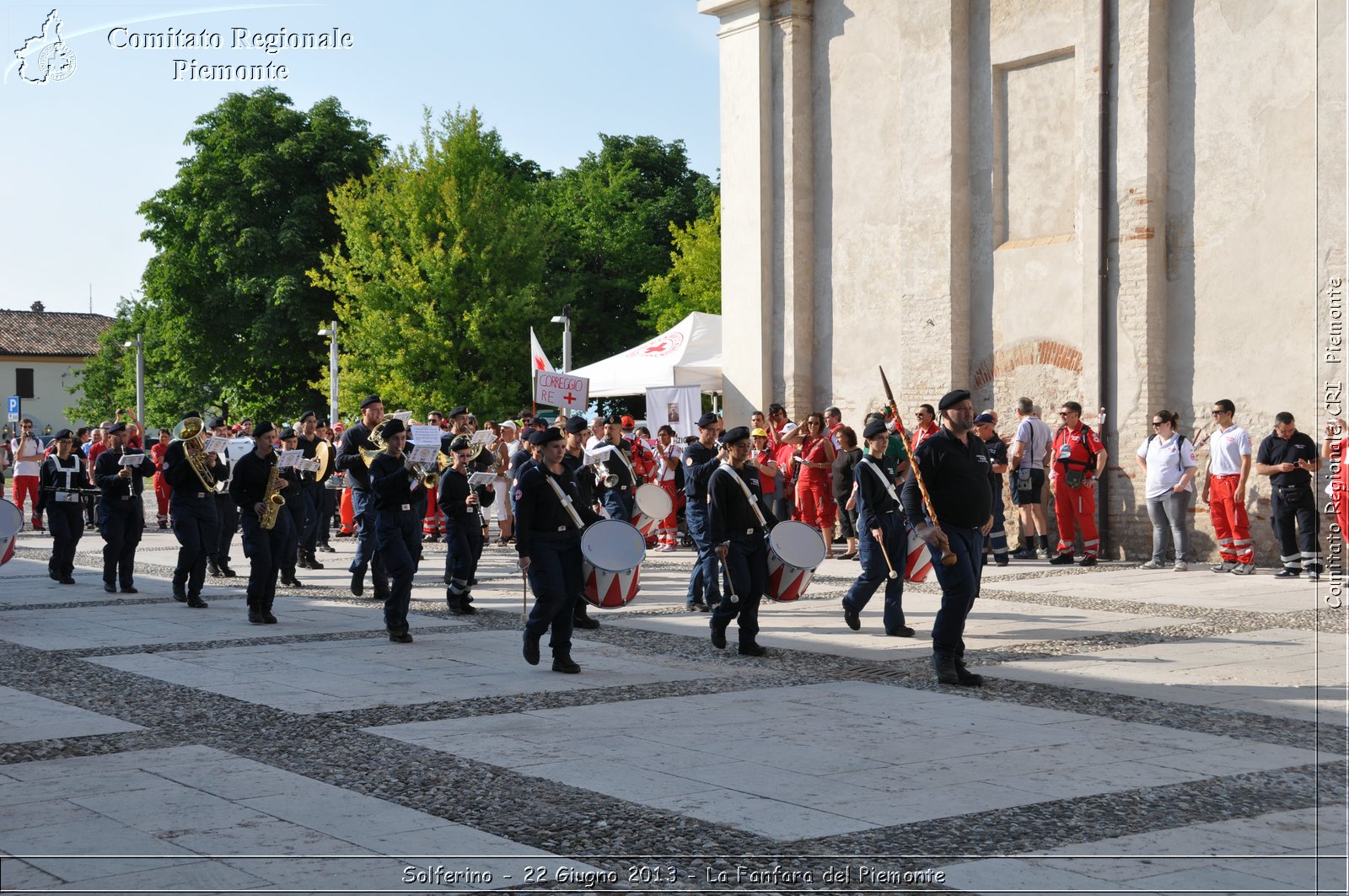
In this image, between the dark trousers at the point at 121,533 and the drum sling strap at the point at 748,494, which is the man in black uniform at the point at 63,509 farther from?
the drum sling strap at the point at 748,494

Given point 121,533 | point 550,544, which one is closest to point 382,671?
point 550,544

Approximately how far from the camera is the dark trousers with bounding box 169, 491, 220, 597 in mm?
14156

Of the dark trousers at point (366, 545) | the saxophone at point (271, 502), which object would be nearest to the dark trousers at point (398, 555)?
the saxophone at point (271, 502)

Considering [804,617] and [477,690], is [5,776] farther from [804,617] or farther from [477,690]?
[804,617]

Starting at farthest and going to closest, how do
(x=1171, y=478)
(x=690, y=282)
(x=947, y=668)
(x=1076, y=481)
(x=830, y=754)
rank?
(x=690, y=282) → (x=1076, y=481) → (x=1171, y=478) → (x=947, y=668) → (x=830, y=754)

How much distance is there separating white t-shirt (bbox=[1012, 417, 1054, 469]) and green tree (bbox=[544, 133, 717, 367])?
1258 inches

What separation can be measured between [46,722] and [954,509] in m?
5.79

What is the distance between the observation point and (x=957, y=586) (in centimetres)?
950

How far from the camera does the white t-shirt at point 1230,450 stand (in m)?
16.1

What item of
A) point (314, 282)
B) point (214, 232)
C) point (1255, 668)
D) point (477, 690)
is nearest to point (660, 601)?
point (477, 690)

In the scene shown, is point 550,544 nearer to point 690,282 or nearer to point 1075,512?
point 1075,512

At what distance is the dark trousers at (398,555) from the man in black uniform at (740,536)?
Answer: 256 cm

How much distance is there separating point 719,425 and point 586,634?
3.50 meters

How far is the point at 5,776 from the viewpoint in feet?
22.3
